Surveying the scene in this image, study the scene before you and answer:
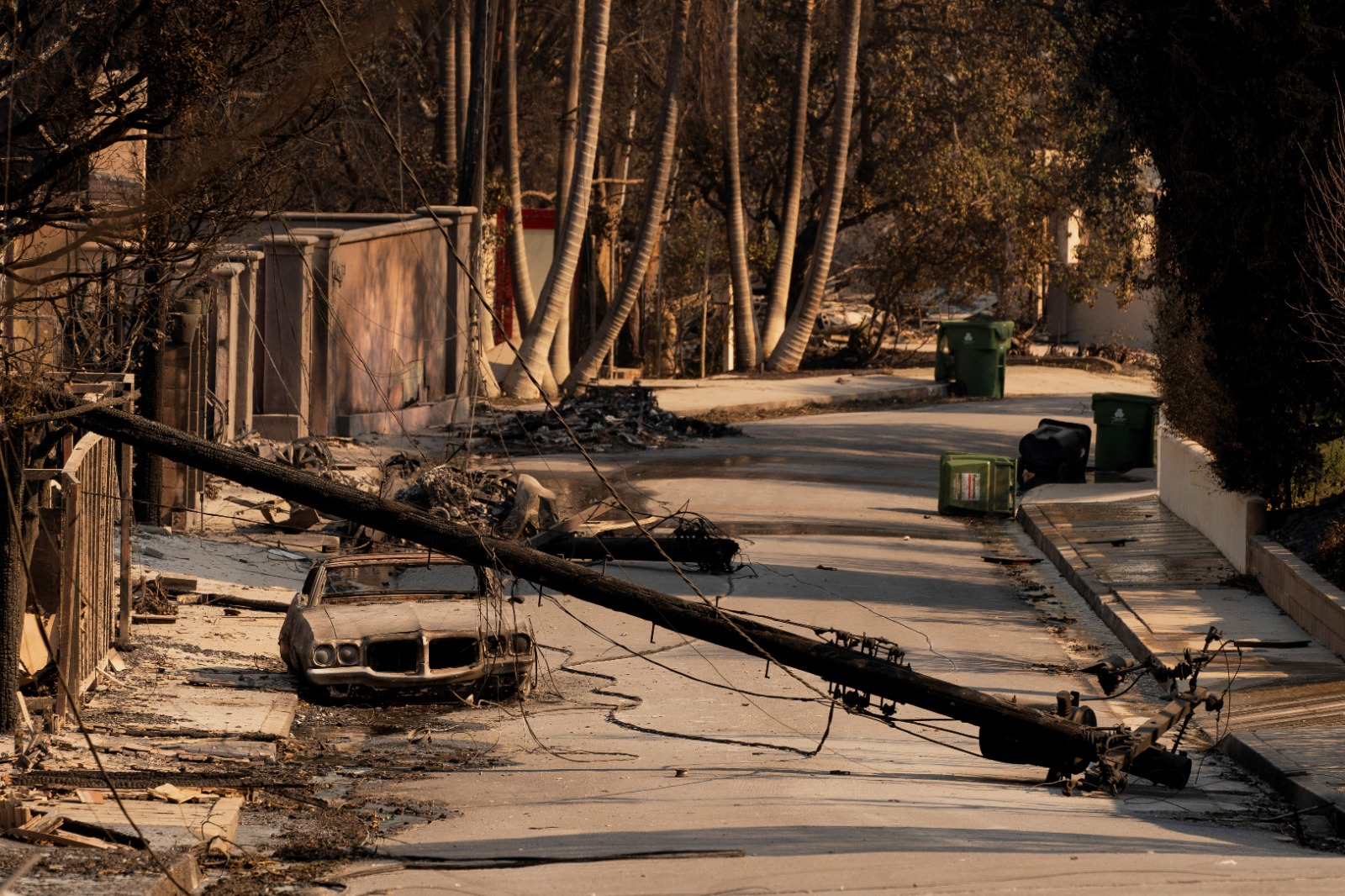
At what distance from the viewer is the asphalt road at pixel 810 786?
6727 mm

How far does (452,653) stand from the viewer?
10898 mm

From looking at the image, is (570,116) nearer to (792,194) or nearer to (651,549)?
(792,194)

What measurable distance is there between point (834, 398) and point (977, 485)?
13871 millimetres

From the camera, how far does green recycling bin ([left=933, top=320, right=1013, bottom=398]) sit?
35094mm

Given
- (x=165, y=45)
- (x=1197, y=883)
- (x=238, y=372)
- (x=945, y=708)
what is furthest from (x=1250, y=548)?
(x=238, y=372)

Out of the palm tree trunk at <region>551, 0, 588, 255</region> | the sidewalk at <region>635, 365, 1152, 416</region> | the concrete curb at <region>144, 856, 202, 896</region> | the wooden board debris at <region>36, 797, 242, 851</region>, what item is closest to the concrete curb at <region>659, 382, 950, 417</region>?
the sidewalk at <region>635, 365, 1152, 416</region>

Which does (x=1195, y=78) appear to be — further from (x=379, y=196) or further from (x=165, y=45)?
(x=379, y=196)

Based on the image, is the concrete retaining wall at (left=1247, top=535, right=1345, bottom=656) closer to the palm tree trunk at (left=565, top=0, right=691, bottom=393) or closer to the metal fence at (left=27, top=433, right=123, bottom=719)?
the metal fence at (left=27, top=433, right=123, bottom=719)

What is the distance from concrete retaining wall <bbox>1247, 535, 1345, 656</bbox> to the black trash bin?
319 inches

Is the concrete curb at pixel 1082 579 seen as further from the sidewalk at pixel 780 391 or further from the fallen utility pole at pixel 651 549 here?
the sidewalk at pixel 780 391

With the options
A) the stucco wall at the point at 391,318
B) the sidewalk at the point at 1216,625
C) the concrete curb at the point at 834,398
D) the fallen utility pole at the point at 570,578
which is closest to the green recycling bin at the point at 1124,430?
the sidewalk at the point at 1216,625

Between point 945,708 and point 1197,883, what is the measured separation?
1.65 m

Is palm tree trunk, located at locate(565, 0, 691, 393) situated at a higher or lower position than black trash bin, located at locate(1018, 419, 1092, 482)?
higher

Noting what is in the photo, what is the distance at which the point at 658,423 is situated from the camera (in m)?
28.0
